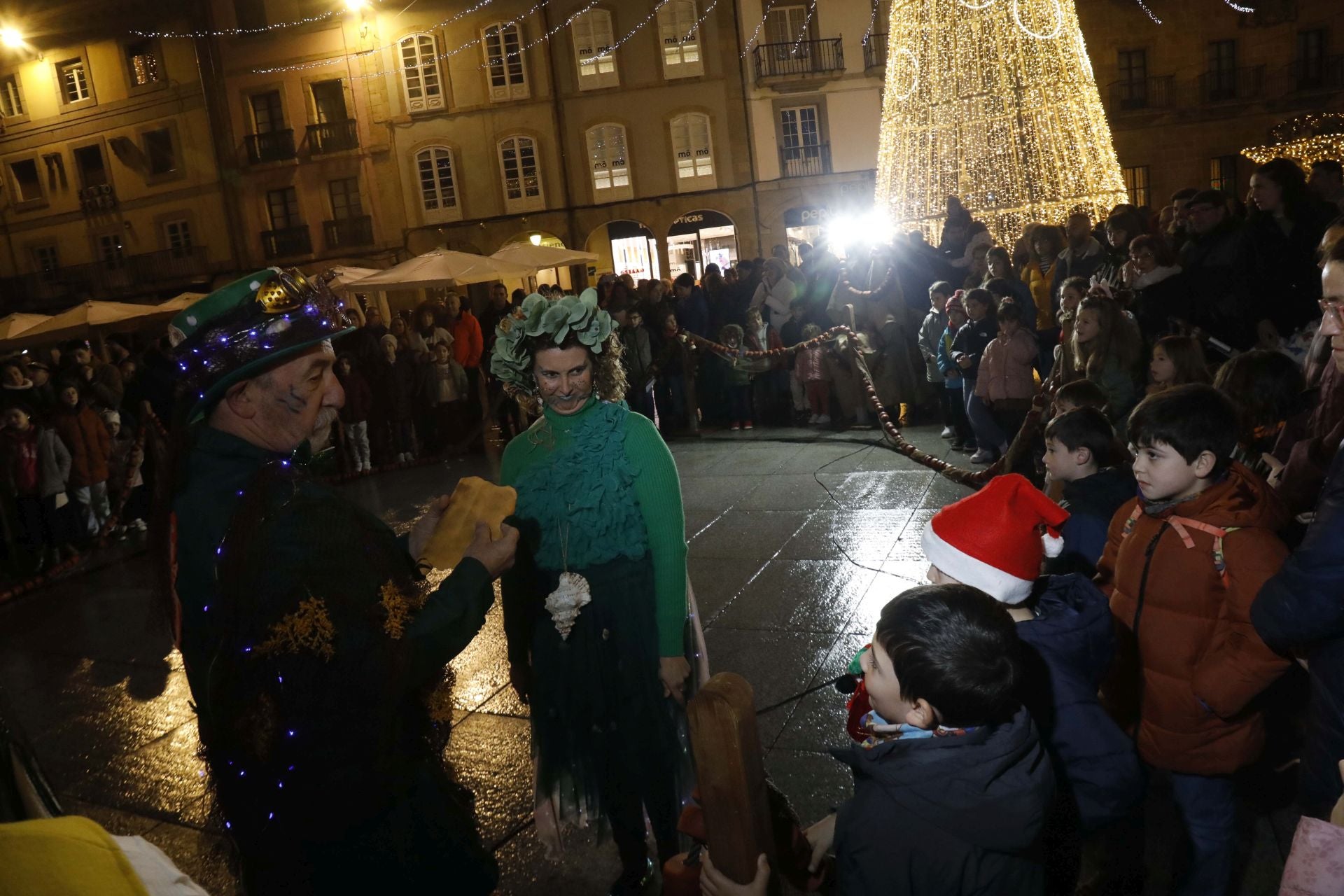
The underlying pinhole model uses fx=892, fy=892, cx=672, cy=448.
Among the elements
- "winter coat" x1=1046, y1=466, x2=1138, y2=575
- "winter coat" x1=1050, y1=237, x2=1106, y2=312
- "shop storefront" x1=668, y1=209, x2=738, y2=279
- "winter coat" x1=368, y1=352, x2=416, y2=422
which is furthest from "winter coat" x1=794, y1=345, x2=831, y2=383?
"shop storefront" x1=668, y1=209, x2=738, y2=279

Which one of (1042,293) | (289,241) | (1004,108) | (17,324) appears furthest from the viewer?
(289,241)

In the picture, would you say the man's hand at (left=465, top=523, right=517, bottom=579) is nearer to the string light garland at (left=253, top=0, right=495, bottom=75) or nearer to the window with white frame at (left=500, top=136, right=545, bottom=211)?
the window with white frame at (left=500, top=136, right=545, bottom=211)

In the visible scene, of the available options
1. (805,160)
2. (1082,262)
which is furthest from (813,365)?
(805,160)

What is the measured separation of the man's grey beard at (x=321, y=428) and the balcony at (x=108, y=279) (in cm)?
3528

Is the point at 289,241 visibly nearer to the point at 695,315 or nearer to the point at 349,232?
the point at 349,232

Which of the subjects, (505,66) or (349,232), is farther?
(349,232)

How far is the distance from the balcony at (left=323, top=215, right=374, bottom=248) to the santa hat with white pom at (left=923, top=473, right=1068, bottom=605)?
32.3 meters

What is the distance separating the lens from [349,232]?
31812 mm

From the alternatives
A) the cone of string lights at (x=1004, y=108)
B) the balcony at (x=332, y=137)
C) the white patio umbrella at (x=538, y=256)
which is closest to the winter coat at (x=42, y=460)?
the white patio umbrella at (x=538, y=256)

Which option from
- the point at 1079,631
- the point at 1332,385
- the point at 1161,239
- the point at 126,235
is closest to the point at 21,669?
the point at 1079,631

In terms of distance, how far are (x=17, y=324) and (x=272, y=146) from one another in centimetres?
1653

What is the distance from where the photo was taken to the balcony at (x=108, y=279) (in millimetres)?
33375

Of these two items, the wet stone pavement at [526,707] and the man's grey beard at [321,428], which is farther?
the wet stone pavement at [526,707]

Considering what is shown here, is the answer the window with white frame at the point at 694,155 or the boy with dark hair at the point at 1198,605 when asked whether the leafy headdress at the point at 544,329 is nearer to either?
the boy with dark hair at the point at 1198,605
